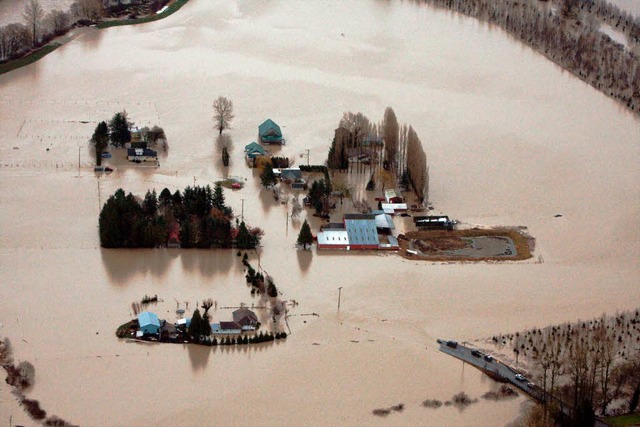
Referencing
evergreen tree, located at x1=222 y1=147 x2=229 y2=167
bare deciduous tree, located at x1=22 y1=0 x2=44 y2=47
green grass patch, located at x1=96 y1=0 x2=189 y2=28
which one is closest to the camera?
evergreen tree, located at x1=222 y1=147 x2=229 y2=167

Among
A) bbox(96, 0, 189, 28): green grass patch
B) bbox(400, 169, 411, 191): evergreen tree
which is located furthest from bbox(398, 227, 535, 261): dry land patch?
bbox(96, 0, 189, 28): green grass patch

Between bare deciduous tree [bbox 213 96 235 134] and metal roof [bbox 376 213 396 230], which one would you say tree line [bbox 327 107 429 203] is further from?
bare deciduous tree [bbox 213 96 235 134]

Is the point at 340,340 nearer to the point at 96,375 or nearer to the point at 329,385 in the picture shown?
the point at 329,385

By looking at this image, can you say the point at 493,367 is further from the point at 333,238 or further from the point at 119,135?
the point at 119,135

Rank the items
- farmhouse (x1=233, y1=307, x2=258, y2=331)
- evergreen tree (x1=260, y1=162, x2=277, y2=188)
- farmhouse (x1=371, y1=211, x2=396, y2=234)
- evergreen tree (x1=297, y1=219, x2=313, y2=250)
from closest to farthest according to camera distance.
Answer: farmhouse (x1=233, y1=307, x2=258, y2=331) → evergreen tree (x1=297, y1=219, x2=313, y2=250) → farmhouse (x1=371, y1=211, x2=396, y2=234) → evergreen tree (x1=260, y1=162, x2=277, y2=188)

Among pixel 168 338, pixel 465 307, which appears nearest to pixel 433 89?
pixel 465 307

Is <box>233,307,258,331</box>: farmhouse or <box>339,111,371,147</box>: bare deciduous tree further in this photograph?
<box>339,111,371,147</box>: bare deciduous tree
